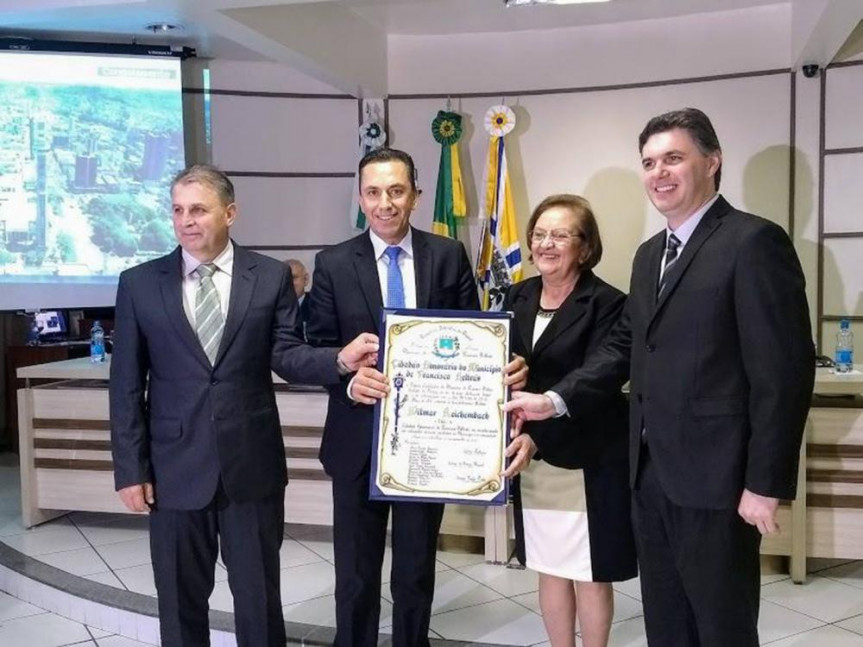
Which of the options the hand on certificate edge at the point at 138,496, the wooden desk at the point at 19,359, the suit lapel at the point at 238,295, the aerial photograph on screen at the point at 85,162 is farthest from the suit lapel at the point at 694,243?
the wooden desk at the point at 19,359

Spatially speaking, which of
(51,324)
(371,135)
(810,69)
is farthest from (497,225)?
(51,324)

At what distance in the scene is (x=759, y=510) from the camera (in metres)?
1.66

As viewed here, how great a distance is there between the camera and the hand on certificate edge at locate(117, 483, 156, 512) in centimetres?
210

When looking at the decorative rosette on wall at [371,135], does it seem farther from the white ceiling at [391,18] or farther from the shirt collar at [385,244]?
the shirt collar at [385,244]

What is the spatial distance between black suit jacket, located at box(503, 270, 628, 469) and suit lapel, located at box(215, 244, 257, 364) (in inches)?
28.7

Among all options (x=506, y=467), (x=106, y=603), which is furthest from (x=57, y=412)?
(x=506, y=467)

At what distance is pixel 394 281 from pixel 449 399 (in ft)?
1.27

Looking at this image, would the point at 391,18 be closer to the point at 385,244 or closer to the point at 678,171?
the point at 385,244

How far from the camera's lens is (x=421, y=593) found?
225cm

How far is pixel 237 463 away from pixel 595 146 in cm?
399

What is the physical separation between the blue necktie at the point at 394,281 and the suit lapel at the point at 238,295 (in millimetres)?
361

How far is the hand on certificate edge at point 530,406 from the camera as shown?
2014mm

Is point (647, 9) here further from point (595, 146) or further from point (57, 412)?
point (57, 412)

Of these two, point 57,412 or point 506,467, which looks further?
point 57,412
